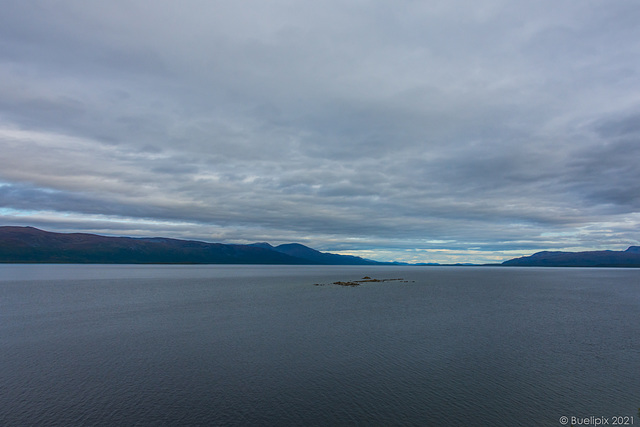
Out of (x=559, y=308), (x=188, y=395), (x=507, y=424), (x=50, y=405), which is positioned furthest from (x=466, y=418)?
(x=559, y=308)

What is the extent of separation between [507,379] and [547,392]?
2.60m

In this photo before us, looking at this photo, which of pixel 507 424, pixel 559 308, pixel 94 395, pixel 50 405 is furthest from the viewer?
pixel 559 308

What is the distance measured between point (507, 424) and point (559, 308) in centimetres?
5234

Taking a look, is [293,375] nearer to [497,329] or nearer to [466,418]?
[466,418]

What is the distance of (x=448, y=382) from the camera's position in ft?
75.0

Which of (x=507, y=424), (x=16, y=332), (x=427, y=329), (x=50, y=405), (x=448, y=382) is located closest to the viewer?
(x=507, y=424)

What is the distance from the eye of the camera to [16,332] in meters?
37.3

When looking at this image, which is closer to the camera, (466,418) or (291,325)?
(466,418)

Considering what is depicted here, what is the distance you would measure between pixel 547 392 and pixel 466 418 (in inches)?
287

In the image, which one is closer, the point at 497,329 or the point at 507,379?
the point at 507,379

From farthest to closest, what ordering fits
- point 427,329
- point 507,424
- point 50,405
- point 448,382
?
point 427,329 → point 448,382 → point 50,405 → point 507,424

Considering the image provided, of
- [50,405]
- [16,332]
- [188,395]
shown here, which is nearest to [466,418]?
[188,395]

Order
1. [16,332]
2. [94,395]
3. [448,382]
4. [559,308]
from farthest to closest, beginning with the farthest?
[559,308] → [16,332] → [448,382] → [94,395]

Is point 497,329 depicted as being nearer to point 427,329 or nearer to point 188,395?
point 427,329
